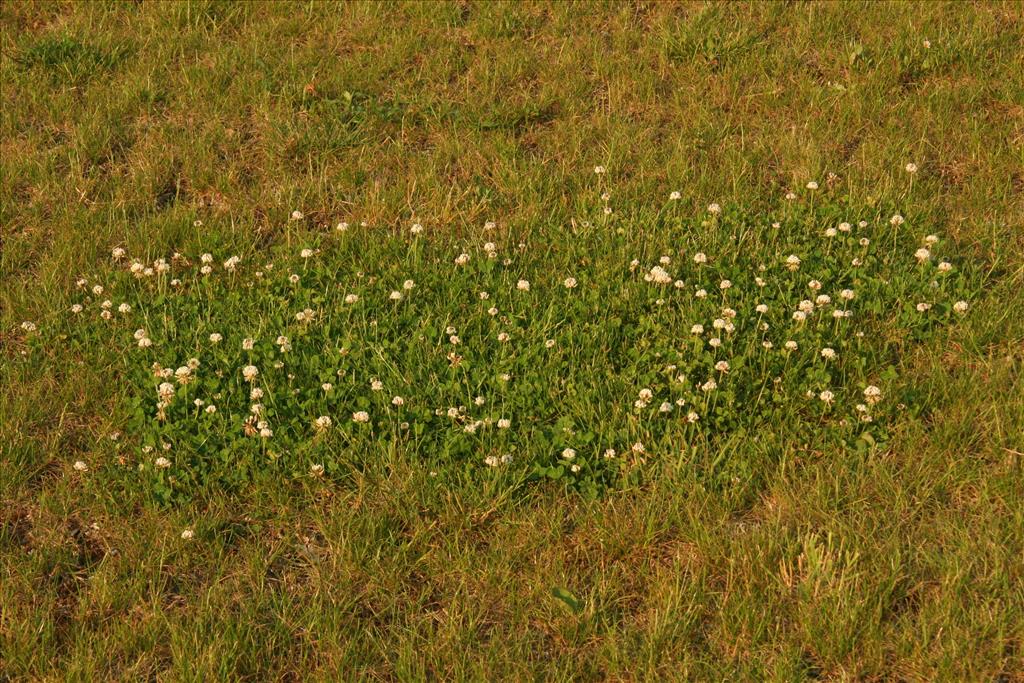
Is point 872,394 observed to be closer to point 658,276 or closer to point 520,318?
point 658,276

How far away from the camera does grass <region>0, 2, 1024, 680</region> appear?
398 cm

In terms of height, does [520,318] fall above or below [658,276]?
below

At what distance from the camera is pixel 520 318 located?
5.30 m

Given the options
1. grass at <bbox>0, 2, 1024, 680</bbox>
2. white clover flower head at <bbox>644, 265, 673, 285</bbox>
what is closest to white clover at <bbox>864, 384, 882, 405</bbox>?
grass at <bbox>0, 2, 1024, 680</bbox>

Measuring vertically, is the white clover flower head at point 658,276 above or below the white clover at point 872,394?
above

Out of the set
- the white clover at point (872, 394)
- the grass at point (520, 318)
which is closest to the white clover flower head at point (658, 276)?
the grass at point (520, 318)

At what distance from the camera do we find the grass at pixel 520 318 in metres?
3.98

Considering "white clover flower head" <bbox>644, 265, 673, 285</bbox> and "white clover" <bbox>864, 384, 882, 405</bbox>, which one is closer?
"white clover" <bbox>864, 384, 882, 405</bbox>

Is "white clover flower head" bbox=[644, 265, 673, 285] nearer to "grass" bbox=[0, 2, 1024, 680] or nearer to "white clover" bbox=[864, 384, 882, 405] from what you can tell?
"grass" bbox=[0, 2, 1024, 680]

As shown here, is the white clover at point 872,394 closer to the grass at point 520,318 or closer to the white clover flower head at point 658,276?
the grass at point 520,318

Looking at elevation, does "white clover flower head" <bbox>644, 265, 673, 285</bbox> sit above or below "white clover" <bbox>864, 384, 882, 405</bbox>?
above

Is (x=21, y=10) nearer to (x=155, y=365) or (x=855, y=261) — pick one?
(x=155, y=365)

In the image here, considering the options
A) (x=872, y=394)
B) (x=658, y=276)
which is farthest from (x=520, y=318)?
(x=872, y=394)

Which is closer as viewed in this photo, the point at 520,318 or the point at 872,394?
the point at 872,394
